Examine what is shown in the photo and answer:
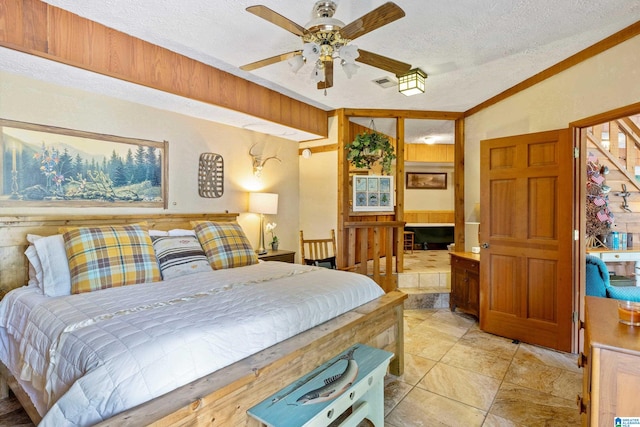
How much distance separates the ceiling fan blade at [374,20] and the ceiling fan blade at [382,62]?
0.75 feet

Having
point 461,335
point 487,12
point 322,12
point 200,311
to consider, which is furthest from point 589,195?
point 200,311

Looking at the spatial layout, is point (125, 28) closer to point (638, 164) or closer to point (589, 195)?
point (589, 195)

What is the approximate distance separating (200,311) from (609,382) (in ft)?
5.76

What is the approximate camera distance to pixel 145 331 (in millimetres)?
1438

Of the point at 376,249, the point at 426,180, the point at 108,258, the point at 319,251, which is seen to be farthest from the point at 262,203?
the point at 426,180

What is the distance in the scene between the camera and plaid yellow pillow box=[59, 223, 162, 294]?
2145 millimetres

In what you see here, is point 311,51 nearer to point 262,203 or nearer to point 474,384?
point 262,203

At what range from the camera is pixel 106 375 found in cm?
121

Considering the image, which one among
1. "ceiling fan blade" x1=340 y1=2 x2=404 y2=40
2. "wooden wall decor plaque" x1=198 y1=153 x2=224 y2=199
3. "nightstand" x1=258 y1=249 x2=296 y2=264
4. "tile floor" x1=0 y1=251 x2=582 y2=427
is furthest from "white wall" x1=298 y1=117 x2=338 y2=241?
"ceiling fan blade" x1=340 y1=2 x2=404 y2=40

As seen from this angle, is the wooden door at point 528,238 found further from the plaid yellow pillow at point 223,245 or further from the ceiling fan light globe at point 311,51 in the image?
→ the plaid yellow pillow at point 223,245

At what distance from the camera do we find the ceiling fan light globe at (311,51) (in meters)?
2.03

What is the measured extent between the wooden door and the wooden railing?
1098 millimetres

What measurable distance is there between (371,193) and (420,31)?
2436 mm

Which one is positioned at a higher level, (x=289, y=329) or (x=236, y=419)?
(x=289, y=329)
